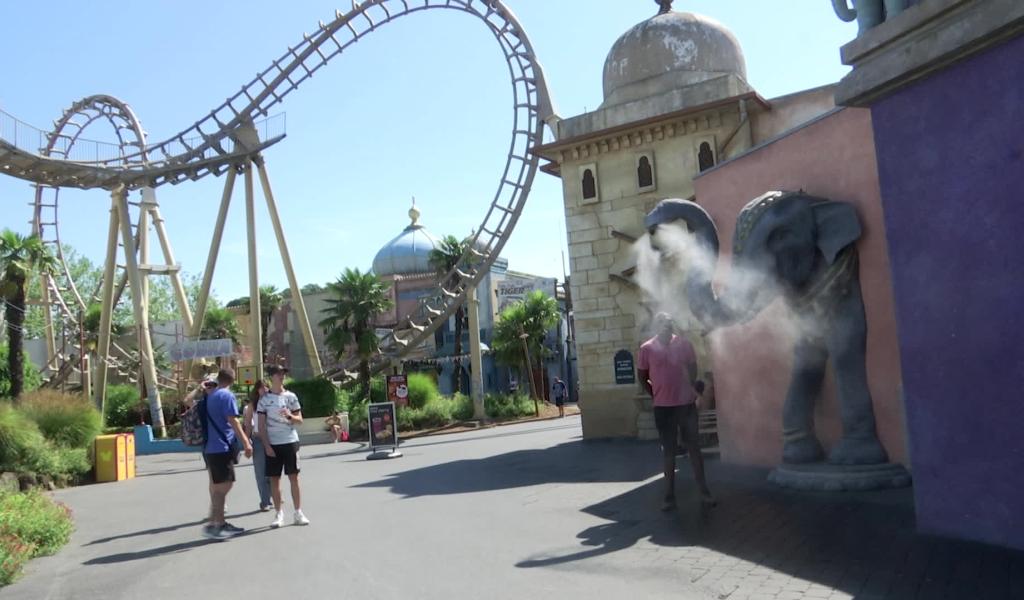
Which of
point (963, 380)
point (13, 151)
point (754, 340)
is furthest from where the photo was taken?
point (13, 151)

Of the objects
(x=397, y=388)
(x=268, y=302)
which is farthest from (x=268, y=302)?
(x=397, y=388)

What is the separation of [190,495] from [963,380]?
11.2 m

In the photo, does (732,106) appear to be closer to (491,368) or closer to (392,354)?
(392,354)

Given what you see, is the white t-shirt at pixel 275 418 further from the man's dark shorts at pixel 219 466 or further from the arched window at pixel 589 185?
the arched window at pixel 589 185

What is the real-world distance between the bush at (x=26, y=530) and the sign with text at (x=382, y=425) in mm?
7560

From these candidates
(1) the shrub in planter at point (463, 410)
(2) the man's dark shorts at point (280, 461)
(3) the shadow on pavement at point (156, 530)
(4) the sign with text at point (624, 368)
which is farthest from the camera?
(1) the shrub in planter at point (463, 410)

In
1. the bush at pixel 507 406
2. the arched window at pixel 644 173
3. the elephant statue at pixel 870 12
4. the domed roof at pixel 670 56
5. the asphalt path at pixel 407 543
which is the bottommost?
the asphalt path at pixel 407 543

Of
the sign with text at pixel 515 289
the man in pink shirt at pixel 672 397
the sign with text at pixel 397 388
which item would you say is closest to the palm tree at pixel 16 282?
the sign with text at pixel 397 388

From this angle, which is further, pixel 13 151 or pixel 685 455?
pixel 13 151

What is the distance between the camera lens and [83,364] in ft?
103

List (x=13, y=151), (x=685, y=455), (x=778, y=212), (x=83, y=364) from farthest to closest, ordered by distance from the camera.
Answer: (x=83, y=364) → (x=13, y=151) → (x=685, y=455) → (x=778, y=212)

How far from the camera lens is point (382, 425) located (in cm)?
1670

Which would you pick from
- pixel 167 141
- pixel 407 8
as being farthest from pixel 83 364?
pixel 407 8

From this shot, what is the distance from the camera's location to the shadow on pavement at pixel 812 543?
459 cm
